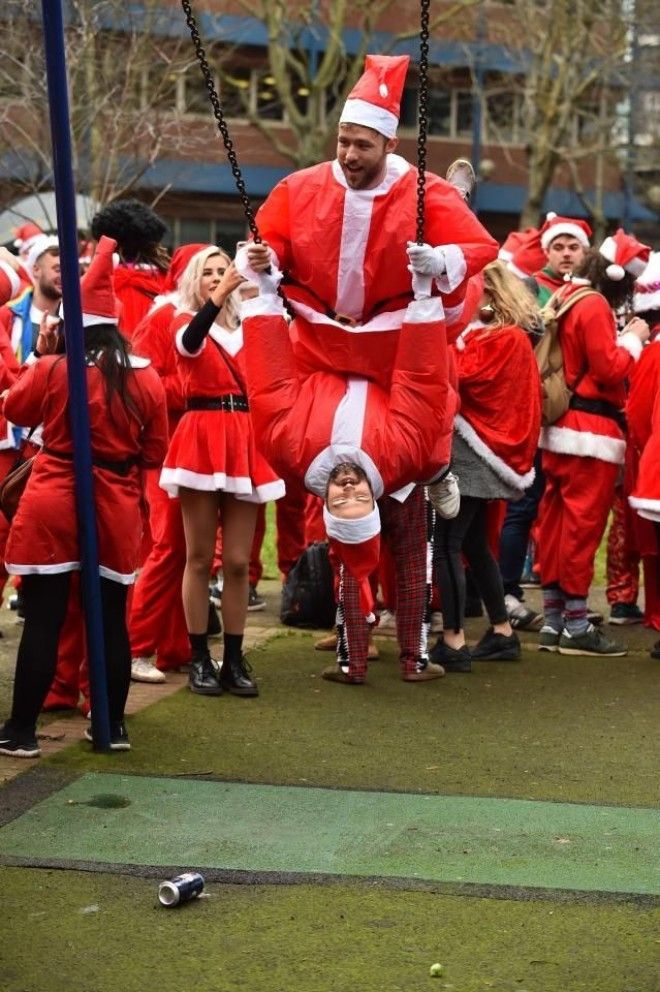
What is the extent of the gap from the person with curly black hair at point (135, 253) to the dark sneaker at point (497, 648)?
Answer: 2273 millimetres

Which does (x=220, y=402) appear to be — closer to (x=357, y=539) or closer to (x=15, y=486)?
(x=15, y=486)

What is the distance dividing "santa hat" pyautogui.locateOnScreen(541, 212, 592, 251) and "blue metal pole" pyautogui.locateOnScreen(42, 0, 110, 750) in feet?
16.3

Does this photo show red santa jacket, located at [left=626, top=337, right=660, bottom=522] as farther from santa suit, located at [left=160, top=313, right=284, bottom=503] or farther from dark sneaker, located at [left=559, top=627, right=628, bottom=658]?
santa suit, located at [left=160, top=313, right=284, bottom=503]

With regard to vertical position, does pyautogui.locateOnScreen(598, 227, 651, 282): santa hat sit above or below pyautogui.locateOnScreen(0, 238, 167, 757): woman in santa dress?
above

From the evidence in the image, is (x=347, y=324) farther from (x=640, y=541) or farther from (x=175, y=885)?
(x=640, y=541)

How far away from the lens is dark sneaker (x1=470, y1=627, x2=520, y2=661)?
880cm

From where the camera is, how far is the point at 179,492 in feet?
Answer: 25.2

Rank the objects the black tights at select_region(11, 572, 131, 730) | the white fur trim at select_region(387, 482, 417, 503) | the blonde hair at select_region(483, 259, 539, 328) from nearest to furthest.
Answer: the black tights at select_region(11, 572, 131, 730), the white fur trim at select_region(387, 482, 417, 503), the blonde hair at select_region(483, 259, 539, 328)

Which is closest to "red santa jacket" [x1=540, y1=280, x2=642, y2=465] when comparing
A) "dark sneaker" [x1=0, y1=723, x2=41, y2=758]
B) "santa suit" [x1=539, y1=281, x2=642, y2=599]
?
"santa suit" [x1=539, y1=281, x2=642, y2=599]

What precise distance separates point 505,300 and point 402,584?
149 cm

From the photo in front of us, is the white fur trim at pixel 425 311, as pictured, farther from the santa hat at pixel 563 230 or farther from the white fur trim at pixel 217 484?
the santa hat at pixel 563 230

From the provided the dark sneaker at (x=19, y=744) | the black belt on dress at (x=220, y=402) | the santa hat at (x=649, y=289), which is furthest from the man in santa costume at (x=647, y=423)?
the dark sneaker at (x=19, y=744)

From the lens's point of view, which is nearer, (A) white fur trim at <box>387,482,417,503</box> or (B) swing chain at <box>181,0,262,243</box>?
(B) swing chain at <box>181,0,262,243</box>

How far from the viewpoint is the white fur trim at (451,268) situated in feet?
20.5
